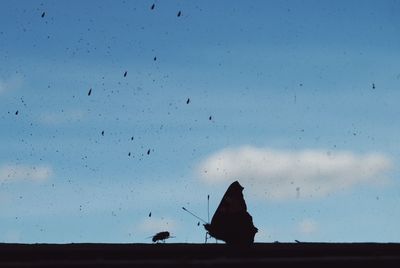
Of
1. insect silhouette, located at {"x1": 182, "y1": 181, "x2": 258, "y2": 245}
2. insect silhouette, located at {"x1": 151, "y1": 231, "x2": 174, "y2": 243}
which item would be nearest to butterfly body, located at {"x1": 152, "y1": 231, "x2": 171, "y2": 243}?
insect silhouette, located at {"x1": 151, "y1": 231, "x2": 174, "y2": 243}

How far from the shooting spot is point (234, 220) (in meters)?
8.89

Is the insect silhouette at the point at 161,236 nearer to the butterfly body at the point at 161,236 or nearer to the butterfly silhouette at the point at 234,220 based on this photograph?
the butterfly body at the point at 161,236

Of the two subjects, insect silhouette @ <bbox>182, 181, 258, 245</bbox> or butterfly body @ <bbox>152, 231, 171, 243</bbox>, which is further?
butterfly body @ <bbox>152, 231, 171, 243</bbox>

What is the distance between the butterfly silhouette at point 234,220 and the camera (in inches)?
348

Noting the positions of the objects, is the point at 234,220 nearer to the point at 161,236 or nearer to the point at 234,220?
the point at 234,220
